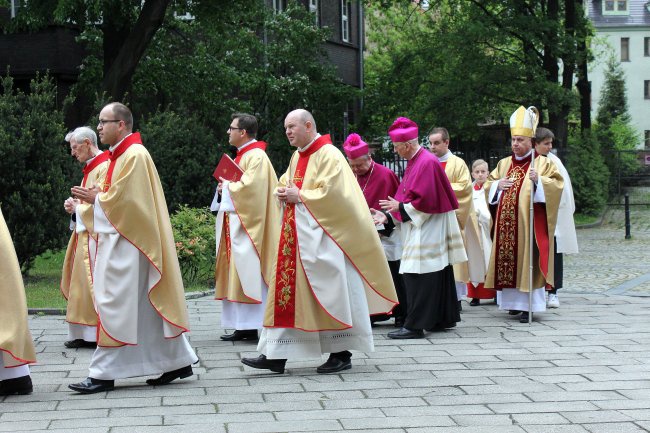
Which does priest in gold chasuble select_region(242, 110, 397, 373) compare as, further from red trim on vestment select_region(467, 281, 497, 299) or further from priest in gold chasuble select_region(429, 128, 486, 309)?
red trim on vestment select_region(467, 281, 497, 299)

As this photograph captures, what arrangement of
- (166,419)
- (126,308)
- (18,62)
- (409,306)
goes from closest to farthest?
(166,419), (126,308), (409,306), (18,62)

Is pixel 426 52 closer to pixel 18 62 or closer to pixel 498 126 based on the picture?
pixel 498 126

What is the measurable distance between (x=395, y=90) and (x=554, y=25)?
502 cm

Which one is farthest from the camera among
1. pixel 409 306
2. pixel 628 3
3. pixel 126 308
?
pixel 628 3

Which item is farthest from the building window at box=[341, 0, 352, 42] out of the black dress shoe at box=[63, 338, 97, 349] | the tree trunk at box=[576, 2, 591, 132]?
the black dress shoe at box=[63, 338, 97, 349]

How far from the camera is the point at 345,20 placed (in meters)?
36.1

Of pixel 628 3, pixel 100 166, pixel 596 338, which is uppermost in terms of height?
pixel 628 3

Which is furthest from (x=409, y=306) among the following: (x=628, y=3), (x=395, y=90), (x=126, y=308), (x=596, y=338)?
(x=628, y=3)

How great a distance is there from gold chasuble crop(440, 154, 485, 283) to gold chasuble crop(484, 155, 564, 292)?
486 mm

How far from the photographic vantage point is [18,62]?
27.5m

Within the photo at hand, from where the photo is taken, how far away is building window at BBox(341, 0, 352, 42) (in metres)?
35.8

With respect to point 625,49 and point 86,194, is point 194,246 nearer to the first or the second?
point 86,194

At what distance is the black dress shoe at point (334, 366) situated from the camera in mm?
8281

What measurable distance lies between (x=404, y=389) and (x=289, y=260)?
141cm
